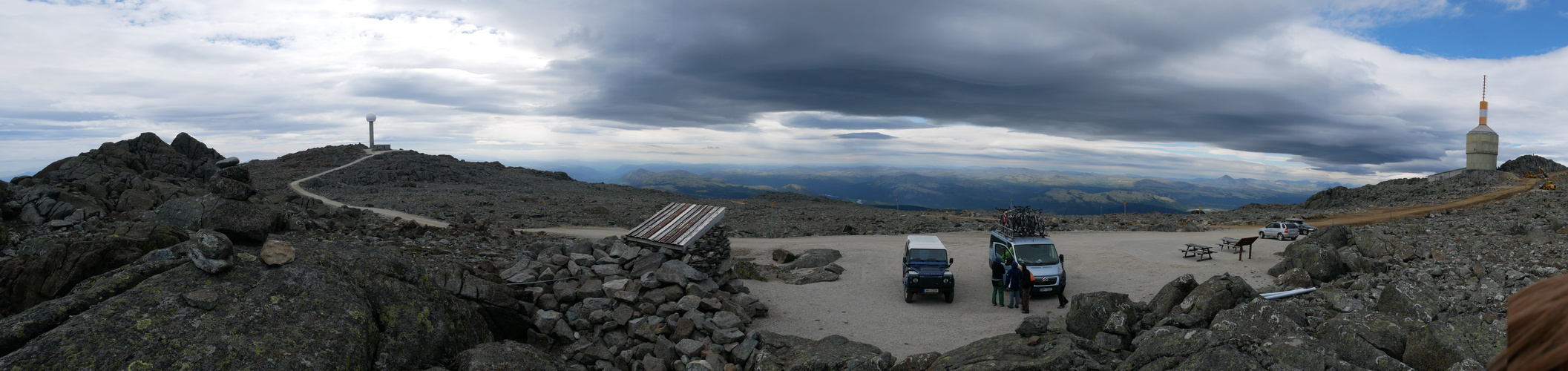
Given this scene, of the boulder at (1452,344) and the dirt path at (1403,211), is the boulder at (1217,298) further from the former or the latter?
the dirt path at (1403,211)

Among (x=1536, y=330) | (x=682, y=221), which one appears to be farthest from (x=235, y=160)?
(x=1536, y=330)

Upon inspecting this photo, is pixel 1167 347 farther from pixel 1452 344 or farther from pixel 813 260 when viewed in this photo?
pixel 813 260

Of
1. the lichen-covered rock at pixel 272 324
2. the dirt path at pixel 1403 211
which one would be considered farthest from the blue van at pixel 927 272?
the dirt path at pixel 1403 211

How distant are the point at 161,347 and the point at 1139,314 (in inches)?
532

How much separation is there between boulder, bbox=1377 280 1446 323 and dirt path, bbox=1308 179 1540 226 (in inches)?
1566

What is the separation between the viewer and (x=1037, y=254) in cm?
1909

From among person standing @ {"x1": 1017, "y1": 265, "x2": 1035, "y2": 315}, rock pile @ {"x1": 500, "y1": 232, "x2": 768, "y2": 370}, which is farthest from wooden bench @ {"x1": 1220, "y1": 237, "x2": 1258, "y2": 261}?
rock pile @ {"x1": 500, "y1": 232, "x2": 768, "y2": 370}

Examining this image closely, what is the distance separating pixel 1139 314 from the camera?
11500 mm

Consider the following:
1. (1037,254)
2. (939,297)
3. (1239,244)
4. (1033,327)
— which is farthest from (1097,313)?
(1239,244)

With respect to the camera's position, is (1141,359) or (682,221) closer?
(1141,359)

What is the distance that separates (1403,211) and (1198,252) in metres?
32.7

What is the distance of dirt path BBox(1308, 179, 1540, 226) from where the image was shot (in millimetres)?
42844

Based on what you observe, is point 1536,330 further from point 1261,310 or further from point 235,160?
point 235,160

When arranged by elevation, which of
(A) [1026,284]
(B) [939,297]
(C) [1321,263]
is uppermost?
(C) [1321,263]
